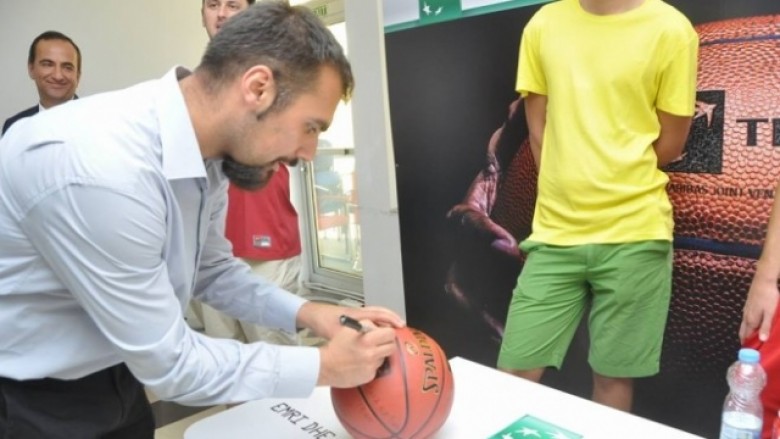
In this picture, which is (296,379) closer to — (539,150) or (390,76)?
(539,150)

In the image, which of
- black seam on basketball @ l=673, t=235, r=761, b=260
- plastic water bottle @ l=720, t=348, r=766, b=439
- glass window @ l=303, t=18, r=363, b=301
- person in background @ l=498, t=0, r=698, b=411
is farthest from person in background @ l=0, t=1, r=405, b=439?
glass window @ l=303, t=18, r=363, b=301

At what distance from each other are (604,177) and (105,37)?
11.3 feet

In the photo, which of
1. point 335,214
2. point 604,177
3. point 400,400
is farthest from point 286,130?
point 335,214

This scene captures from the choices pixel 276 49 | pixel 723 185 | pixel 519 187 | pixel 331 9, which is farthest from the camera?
pixel 331 9

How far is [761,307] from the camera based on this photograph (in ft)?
4.92

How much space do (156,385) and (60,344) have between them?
0.26m

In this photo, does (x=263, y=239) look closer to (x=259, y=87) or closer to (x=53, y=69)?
(x=53, y=69)

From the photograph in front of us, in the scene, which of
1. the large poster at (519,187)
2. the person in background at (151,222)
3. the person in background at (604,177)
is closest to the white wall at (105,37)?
the large poster at (519,187)

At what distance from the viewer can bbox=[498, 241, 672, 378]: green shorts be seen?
6.12 feet

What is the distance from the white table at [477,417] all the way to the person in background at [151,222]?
9.0 inches

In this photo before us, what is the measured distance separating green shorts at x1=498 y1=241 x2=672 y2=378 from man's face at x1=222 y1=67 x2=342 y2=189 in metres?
0.97

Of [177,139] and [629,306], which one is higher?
[177,139]

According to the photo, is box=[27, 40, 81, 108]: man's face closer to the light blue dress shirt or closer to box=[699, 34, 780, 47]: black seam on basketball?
the light blue dress shirt

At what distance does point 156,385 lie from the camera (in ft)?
3.70
